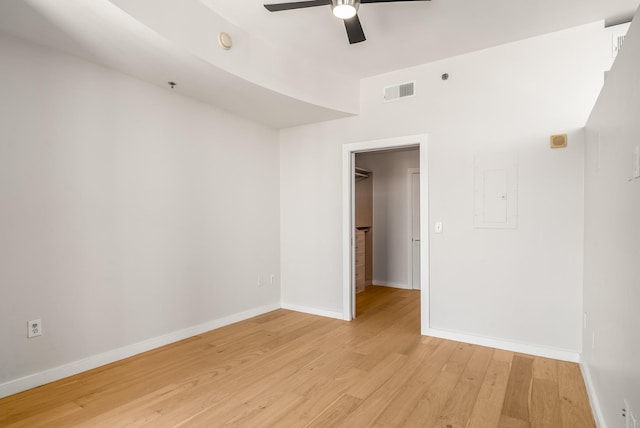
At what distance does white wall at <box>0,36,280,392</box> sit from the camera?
2441 millimetres

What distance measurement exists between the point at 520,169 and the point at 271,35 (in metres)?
2.53

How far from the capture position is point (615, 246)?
1662mm

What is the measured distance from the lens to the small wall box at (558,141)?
295 centimetres

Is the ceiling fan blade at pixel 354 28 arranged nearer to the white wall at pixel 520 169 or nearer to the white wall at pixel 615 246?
the white wall at pixel 520 169

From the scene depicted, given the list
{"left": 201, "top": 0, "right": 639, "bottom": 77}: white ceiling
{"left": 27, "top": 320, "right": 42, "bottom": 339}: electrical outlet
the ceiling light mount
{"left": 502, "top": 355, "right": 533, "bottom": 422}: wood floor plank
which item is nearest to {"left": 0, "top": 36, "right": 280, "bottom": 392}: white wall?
{"left": 27, "top": 320, "right": 42, "bottom": 339}: electrical outlet

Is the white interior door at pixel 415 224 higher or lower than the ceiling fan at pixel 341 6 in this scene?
lower

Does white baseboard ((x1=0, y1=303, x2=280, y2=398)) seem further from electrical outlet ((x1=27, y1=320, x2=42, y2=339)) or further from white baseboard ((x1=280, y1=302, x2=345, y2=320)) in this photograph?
white baseboard ((x1=280, y1=302, x2=345, y2=320))

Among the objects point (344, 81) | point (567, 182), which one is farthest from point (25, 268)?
point (567, 182)

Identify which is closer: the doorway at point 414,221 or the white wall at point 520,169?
the white wall at point 520,169

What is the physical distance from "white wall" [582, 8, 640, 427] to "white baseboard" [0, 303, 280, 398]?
10.9 feet

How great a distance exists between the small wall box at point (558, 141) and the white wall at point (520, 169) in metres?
0.04

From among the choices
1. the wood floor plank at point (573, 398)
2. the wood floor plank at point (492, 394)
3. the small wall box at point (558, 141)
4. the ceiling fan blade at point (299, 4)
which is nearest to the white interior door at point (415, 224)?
the wood floor plank at point (492, 394)

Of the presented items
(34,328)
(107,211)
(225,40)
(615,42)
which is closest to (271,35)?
(225,40)

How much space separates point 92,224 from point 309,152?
253 cm
